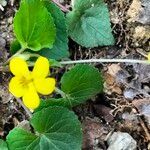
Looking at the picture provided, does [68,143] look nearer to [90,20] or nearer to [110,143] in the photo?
[110,143]

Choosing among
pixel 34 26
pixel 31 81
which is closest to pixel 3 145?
pixel 31 81

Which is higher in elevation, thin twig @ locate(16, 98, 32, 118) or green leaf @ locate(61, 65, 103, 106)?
green leaf @ locate(61, 65, 103, 106)

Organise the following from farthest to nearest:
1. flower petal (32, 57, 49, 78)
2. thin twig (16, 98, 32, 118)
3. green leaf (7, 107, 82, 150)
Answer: thin twig (16, 98, 32, 118) < green leaf (7, 107, 82, 150) < flower petal (32, 57, 49, 78)

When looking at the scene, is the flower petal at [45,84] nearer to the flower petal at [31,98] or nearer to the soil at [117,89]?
the flower petal at [31,98]

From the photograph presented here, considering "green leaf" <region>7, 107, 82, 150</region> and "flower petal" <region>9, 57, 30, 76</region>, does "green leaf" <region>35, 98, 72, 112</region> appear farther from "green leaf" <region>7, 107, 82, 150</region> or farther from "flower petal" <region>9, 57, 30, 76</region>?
"flower petal" <region>9, 57, 30, 76</region>

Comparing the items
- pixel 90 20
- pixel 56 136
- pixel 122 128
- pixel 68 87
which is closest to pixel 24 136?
pixel 56 136

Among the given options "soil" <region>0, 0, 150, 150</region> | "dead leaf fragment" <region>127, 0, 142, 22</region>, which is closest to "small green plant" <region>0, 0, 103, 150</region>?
"soil" <region>0, 0, 150, 150</region>

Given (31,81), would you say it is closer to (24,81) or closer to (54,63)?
(24,81)
